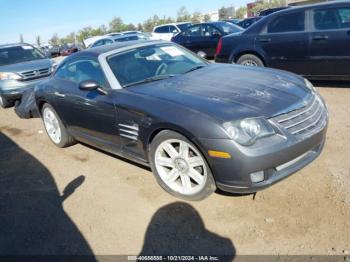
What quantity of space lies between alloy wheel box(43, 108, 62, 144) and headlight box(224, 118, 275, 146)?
131 inches

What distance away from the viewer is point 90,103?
4375 millimetres

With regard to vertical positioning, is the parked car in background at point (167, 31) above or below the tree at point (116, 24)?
above

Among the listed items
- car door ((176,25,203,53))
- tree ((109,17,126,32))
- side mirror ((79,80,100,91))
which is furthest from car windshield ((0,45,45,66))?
tree ((109,17,126,32))

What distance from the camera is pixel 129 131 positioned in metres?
3.93

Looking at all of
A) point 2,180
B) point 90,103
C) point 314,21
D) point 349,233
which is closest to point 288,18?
point 314,21

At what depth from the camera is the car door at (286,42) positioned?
6.98 m

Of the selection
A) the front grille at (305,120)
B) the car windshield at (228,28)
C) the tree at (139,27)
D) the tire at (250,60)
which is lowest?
the tree at (139,27)

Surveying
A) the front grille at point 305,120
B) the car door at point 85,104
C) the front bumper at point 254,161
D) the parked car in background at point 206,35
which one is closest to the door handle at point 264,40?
the front grille at point 305,120

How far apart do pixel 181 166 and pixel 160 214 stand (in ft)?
1.65

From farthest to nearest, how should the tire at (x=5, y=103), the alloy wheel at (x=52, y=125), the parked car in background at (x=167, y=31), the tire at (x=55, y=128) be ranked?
the parked car in background at (x=167, y=31) < the tire at (x=5, y=103) < the alloy wheel at (x=52, y=125) < the tire at (x=55, y=128)

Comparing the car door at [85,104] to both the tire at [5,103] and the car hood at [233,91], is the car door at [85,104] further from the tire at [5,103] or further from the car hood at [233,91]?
the tire at [5,103]

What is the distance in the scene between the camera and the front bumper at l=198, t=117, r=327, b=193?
3047 millimetres

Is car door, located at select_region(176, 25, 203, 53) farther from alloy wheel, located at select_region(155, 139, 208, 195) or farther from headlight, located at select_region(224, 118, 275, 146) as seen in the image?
headlight, located at select_region(224, 118, 275, 146)

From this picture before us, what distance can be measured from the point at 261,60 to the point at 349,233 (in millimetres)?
5317
